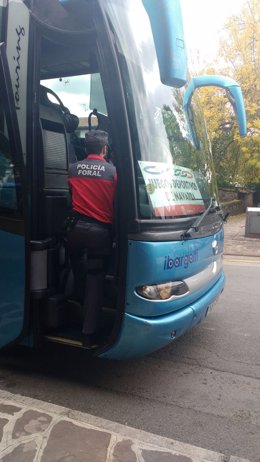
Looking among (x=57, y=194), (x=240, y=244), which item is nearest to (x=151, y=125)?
(x=57, y=194)

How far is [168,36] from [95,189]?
47.1 inches

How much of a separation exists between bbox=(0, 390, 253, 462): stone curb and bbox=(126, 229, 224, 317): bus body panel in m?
0.76

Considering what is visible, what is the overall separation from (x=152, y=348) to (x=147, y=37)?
2.31 metres

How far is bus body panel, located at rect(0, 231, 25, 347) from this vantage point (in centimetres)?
333

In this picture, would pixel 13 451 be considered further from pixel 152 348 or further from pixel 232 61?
pixel 232 61

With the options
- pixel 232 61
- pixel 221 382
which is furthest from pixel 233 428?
pixel 232 61

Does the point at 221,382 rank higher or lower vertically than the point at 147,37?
lower

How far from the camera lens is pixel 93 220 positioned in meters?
3.32

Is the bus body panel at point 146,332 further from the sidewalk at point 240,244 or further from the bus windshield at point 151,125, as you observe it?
the sidewalk at point 240,244

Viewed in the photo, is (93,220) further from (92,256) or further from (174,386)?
(174,386)

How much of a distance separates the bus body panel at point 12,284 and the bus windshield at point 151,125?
102 centimetres

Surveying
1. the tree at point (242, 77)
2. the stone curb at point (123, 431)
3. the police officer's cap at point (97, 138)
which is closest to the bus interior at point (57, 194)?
the police officer's cap at point (97, 138)

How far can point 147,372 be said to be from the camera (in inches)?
149

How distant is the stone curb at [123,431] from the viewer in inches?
101
